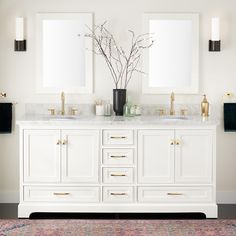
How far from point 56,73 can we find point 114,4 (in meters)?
0.89

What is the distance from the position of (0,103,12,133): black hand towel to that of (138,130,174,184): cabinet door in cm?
140

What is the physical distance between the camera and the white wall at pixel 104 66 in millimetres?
5465

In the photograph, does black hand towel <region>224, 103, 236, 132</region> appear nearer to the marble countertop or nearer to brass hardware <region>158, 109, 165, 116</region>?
the marble countertop

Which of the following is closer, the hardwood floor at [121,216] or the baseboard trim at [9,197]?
the hardwood floor at [121,216]

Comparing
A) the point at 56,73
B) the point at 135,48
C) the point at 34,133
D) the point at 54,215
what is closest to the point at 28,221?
the point at 54,215

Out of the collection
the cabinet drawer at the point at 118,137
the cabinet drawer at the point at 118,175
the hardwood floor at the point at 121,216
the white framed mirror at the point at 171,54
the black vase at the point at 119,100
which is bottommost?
the hardwood floor at the point at 121,216

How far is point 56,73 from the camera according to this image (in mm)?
5543

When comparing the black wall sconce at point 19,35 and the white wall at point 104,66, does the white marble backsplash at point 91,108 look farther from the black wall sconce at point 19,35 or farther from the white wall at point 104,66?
the black wall sconce at point 19,35

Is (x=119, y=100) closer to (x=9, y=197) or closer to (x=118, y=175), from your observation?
(x=118, y=175)

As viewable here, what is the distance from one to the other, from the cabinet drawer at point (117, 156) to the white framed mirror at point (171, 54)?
81 cm

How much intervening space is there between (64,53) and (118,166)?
1.32 m

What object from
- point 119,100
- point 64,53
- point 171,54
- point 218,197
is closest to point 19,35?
point 64,53

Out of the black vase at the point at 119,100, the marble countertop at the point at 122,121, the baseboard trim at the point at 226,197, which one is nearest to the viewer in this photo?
the marble countertop at the point at 122,121

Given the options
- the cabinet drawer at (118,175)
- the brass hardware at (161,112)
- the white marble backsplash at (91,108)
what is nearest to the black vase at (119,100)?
the white marble backsplash at (91,108)
